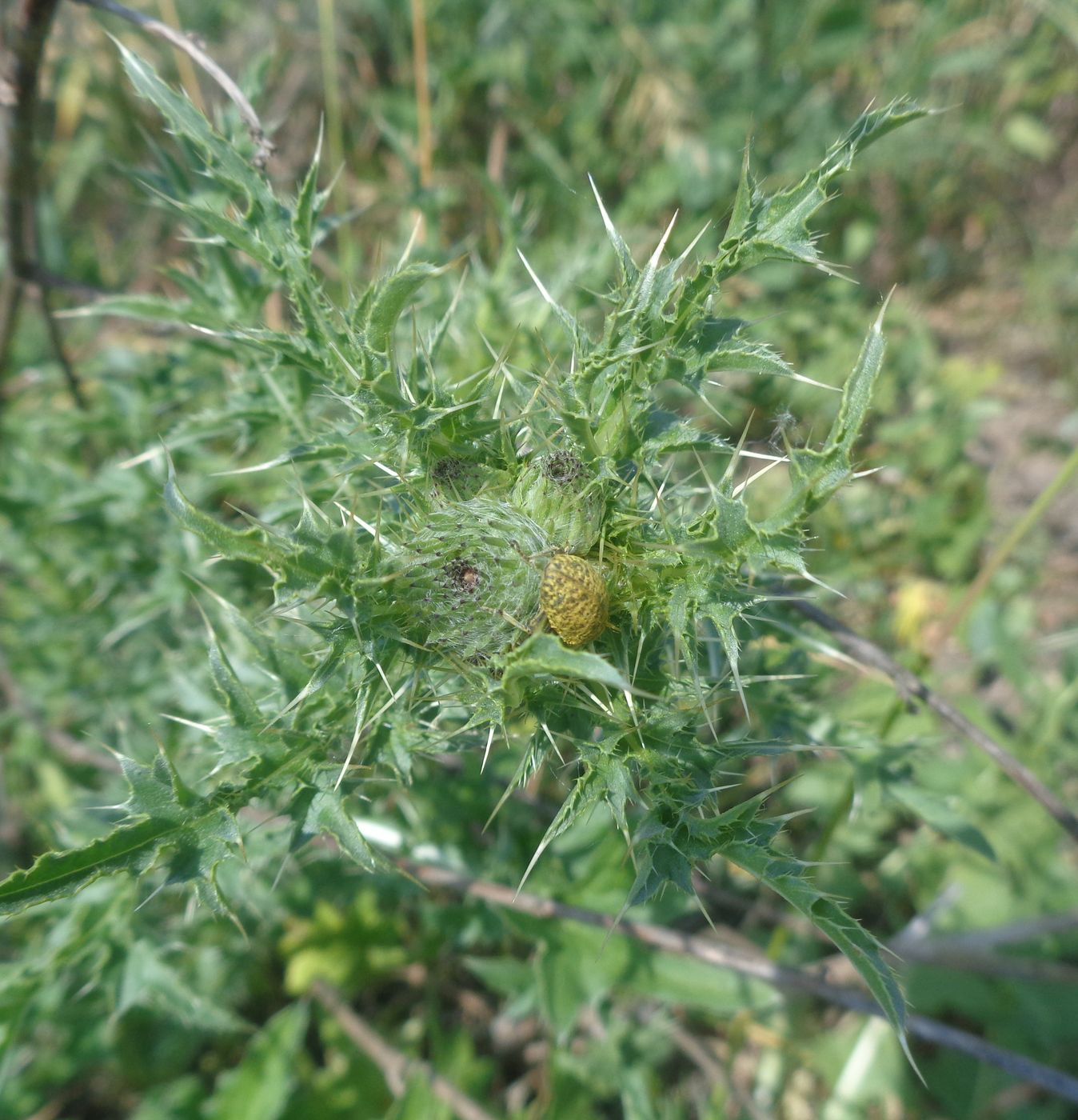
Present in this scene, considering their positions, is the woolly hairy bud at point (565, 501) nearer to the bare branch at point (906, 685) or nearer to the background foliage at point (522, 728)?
the background foliage at point (522, 728)

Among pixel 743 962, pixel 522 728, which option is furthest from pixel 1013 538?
pixel 522 728

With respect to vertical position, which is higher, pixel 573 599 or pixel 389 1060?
pixel 573 599

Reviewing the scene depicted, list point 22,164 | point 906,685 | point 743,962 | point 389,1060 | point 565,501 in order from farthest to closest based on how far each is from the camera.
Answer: point 389,1060
point 22,164
point 743,962
point 906,685
point 565,501

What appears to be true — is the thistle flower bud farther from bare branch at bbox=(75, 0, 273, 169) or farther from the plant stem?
the plant stem

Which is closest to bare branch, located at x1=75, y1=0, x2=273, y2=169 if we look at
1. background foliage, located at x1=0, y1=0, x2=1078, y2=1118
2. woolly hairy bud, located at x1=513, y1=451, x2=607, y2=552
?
background foliage, located at x1=0, y1=0, x2=1078, y2=1118

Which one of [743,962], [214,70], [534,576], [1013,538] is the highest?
[214,70]

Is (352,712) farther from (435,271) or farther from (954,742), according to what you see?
(954,742)

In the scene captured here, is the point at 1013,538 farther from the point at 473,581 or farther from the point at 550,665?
the point at 550,665

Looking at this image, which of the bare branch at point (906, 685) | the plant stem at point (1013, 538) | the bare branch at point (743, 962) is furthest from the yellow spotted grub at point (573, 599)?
the plant stem at point (1013, 538)
